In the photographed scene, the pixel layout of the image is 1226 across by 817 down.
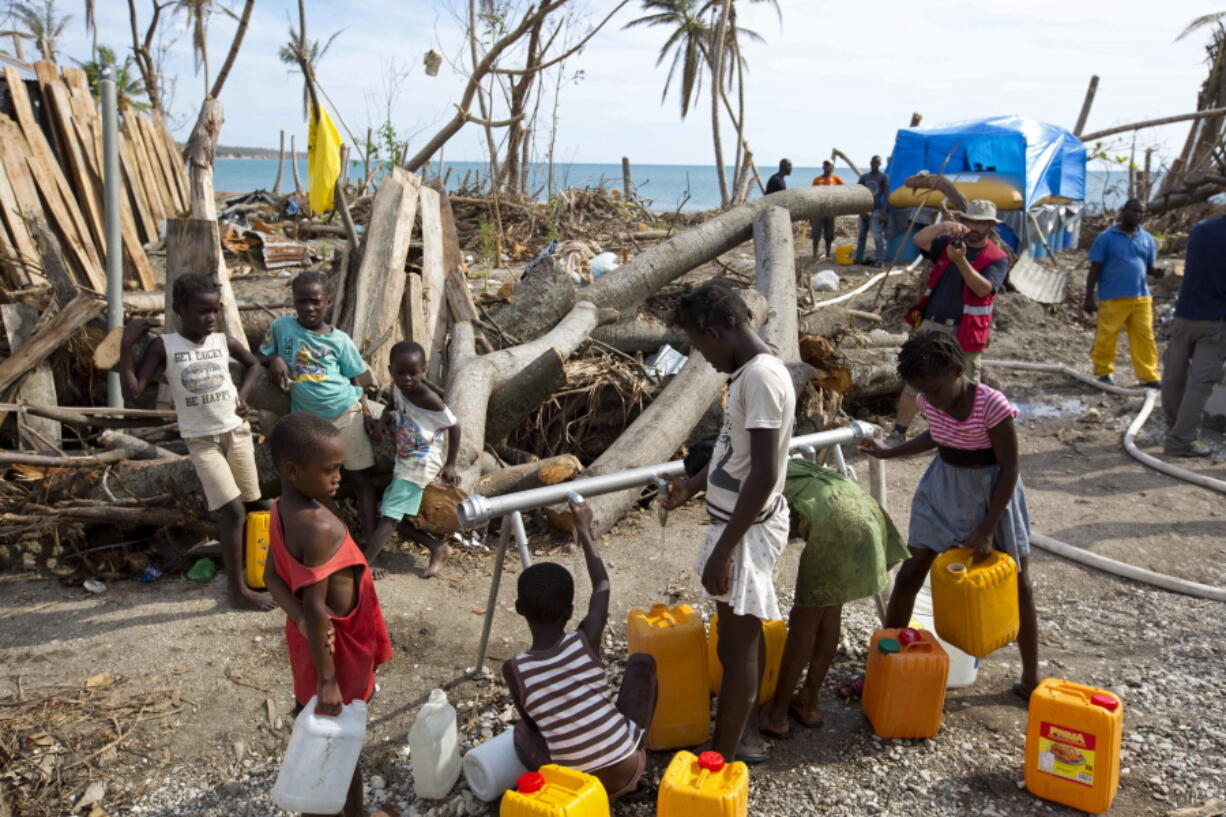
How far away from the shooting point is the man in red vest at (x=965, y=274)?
18.9 feet

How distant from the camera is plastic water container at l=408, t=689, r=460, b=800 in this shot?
9.74ft

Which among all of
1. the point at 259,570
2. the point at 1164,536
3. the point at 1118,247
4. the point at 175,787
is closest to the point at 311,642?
the point at 175,787

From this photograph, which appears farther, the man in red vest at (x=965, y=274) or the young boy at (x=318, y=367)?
the man in red vest at (x=965, y=274)

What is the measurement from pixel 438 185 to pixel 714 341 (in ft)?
21.3

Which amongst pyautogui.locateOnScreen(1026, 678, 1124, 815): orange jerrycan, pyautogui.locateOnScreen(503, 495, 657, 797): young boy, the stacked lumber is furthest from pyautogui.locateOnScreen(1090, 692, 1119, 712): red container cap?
the stacked lumber

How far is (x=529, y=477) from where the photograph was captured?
516cm

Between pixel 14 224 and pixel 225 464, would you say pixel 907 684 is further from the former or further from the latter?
pixel 14 224

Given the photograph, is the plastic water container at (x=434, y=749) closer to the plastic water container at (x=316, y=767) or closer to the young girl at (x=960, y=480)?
the plastic water container at (x=316, y=767)

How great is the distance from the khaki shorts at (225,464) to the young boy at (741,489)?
2565 millimetres

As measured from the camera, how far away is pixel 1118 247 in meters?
7.93

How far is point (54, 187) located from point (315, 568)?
6455 mm

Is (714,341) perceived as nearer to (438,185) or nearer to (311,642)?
(311,642)

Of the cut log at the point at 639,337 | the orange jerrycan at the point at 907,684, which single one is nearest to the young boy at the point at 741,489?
the orange jerrycan at the point at 907,684

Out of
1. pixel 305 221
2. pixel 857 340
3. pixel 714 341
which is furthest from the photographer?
pixel 305 221
